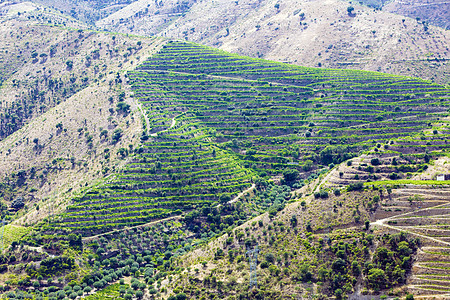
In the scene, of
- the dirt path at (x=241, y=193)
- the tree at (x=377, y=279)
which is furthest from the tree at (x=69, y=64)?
the tree at (x=377, y=279)

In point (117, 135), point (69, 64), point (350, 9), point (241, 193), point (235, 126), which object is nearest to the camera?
point (241, 193)

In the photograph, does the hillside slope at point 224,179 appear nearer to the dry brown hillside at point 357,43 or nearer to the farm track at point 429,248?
the farm track at point 429,248

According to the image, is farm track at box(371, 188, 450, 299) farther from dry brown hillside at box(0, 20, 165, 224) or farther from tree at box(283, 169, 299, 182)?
dry brown hillside at box(0, 20, 165, 224)

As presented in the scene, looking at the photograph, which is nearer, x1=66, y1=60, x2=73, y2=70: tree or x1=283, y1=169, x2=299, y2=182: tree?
x1=283, y1=169, x2=299, y2=182: tree

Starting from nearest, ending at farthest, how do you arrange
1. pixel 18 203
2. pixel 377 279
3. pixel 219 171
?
pixel 377 279 → pixel 219 171 → pixel 18 203

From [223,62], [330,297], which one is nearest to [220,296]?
[330,297]

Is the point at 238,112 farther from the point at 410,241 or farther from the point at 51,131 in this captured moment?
the point at 410,241

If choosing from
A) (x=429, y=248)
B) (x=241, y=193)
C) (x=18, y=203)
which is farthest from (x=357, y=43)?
(x=18, y=203)

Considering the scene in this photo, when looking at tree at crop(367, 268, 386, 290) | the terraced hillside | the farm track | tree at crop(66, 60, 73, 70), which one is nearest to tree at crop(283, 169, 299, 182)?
the terraced hillside

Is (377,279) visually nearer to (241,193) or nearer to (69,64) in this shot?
(241,193)
